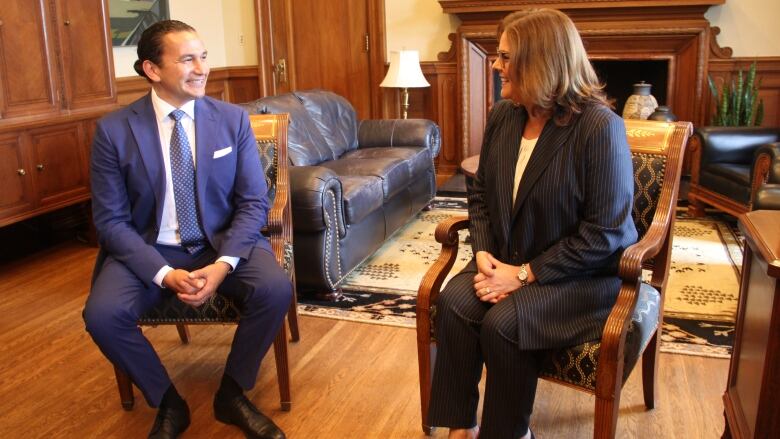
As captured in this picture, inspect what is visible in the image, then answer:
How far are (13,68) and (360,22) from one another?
117 inches

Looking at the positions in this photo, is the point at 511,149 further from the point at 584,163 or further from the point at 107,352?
the point at 107,352

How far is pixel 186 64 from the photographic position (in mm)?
2322

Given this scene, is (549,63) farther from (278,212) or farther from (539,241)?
(278,212)

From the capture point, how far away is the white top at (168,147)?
233cm

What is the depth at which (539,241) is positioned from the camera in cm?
200

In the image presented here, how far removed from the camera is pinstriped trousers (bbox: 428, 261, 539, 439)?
1863mm

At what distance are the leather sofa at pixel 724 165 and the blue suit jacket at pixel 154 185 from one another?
2.83 meters

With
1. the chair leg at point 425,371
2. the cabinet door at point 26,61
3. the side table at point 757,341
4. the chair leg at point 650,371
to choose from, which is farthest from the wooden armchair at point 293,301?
the cabinet door at point 26,61

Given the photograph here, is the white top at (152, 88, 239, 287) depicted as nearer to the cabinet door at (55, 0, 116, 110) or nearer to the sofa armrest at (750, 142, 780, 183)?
the cabinet door at (55, 0, 116, 110)

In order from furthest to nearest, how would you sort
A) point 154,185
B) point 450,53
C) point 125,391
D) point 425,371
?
point 450,53 → point 125,391 → point 154,185 → point 425,371

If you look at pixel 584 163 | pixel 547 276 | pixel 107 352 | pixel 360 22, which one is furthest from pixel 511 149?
pixel 360 22

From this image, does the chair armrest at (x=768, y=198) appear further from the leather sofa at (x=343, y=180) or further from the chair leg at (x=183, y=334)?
the chair leg at (x=183, y=334)

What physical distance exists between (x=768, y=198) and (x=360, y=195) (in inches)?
71.6

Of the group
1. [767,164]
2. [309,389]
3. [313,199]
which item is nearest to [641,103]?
[767,164]
